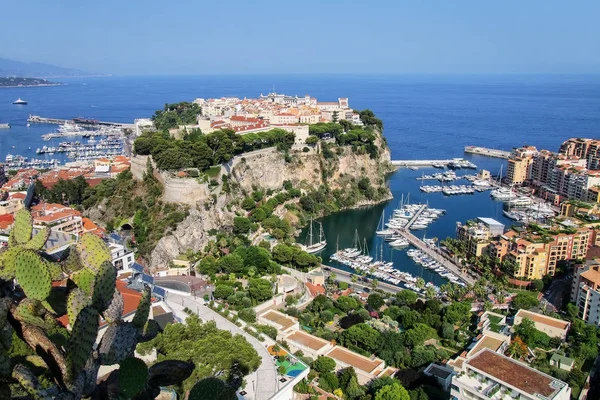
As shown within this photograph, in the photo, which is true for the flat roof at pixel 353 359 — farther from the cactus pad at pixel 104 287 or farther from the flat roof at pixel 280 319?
the cactus pad at pixel 104 287

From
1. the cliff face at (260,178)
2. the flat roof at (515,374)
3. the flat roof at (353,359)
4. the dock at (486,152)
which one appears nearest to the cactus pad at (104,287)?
the flat roof at (515,374)

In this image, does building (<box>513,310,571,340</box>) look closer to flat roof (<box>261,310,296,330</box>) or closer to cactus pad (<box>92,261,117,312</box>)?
flat roof (<box>261,310,296,330</box>)

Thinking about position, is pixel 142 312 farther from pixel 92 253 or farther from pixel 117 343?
pixel 92 253

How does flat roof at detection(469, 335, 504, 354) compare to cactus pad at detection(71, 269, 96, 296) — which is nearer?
cactus pad at detection(71, 269, 96, 296)

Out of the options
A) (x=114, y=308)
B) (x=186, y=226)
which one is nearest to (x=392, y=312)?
(x=186, y=226)

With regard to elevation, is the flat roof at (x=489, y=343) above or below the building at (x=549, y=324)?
above

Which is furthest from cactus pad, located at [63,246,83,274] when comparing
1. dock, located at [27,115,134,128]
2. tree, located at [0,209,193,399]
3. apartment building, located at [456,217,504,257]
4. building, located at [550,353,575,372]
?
dock, located at [27,115,134,128]
